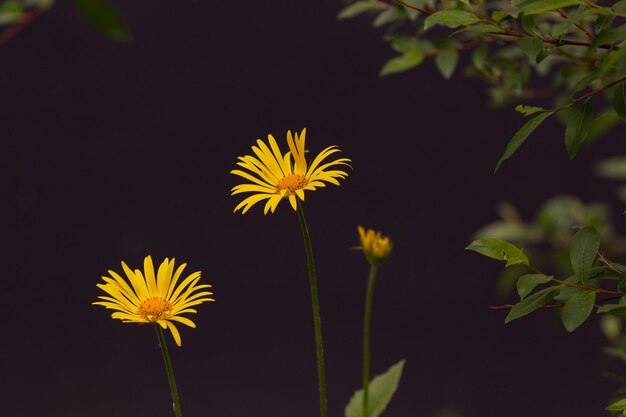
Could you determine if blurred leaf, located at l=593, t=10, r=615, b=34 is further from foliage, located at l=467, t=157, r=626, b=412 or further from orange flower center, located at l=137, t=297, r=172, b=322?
orange flower center, located at l=137, t=297, r=172, b=322

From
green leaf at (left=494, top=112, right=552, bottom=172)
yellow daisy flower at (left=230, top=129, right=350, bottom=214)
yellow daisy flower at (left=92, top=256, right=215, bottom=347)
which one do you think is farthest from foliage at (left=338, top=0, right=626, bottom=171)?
yellow daisy flower at (left=92, top=256, right=215, bottom=347)

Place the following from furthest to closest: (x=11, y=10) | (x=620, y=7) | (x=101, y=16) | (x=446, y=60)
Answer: (x=446, y=60)
(x=11, y=10)
(x=620, y=7)
(x=101, y=16)

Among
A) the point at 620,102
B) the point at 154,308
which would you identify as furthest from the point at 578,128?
the point at 154,308

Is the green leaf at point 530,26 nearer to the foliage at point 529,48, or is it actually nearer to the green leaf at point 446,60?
the foliage at point 529,48

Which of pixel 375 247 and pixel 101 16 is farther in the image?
pixel 375 247

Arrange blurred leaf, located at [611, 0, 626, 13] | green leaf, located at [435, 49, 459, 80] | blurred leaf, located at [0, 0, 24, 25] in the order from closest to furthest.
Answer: blurred leaf, located at [611, 0, 626, 13] → blurred leaf, located at [0, 0, 24, 25] → green leaf, located at [435, 49, 459, 80]

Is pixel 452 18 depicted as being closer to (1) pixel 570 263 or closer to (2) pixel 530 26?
(2) pixel 530 26
